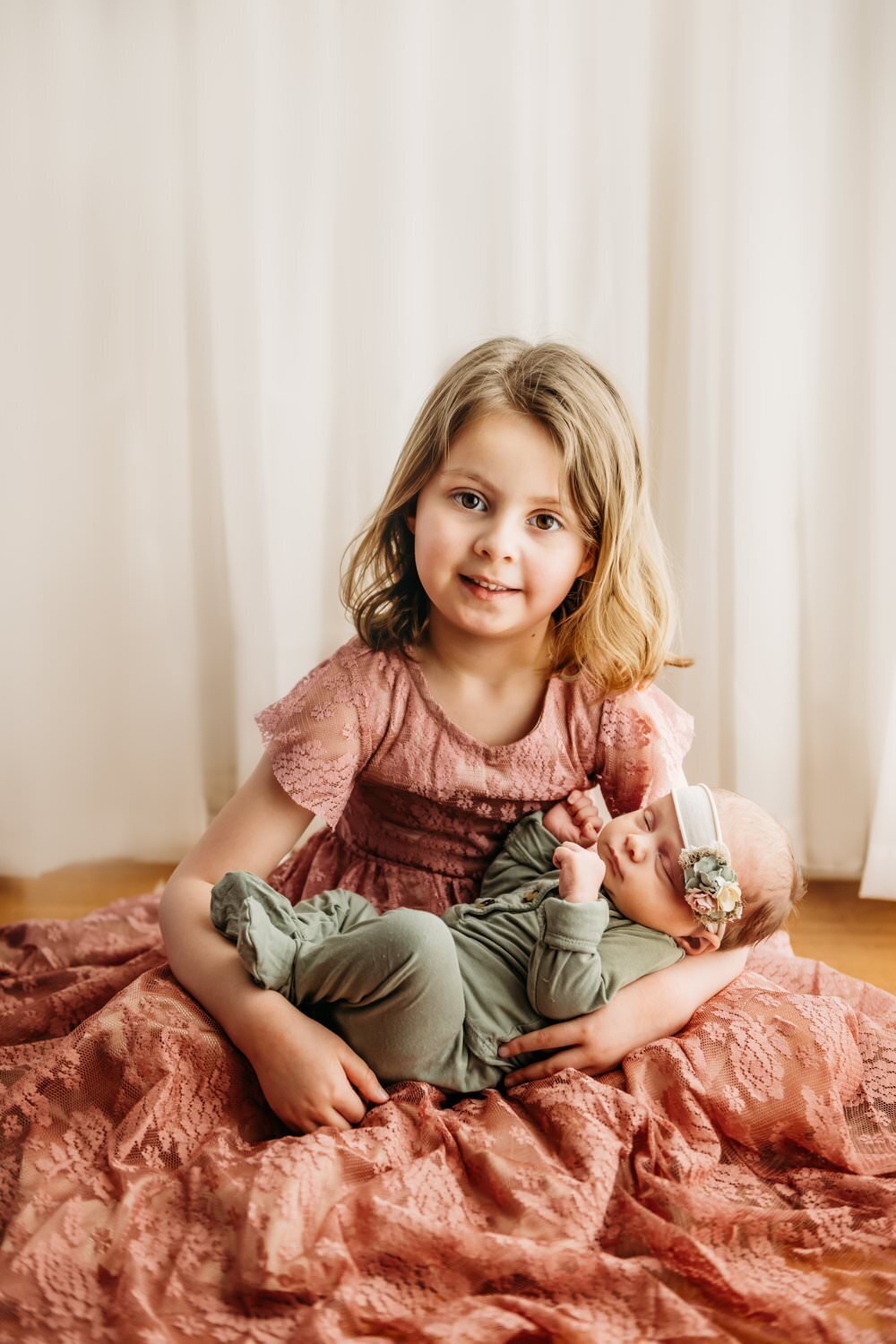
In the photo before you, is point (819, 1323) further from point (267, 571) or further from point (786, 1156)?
point (267, 571)

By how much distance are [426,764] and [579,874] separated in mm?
293

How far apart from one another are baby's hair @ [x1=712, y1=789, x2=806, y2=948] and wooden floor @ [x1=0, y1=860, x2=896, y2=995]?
23.0 inches

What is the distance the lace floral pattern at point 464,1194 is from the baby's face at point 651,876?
0.12m

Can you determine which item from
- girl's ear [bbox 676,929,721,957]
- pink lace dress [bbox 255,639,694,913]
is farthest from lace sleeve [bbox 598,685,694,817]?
girl's ear [bbox 676,929,721,957]

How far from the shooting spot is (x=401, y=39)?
2.07 meters

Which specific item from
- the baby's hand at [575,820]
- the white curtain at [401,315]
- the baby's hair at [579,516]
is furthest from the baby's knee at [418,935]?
the white curtain at [401,315]

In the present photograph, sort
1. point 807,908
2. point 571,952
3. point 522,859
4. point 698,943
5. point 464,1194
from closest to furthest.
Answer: point 464,1194, point 571,952, point 698,943, point 522,859, point 807,908

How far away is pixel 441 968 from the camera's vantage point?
121 cm

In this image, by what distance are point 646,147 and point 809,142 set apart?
0.27m

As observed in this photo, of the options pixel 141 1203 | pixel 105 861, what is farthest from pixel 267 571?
pixel 141 1203

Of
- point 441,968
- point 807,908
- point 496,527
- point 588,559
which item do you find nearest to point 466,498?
point 496,527

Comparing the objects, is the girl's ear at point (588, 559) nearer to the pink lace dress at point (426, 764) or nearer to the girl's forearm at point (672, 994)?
the pink lace dress at point (426, 764)

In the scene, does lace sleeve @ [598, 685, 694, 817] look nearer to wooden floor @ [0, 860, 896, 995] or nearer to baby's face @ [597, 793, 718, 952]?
baby's face @ [597, 793, 718, 952]

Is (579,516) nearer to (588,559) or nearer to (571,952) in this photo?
(588,559)
